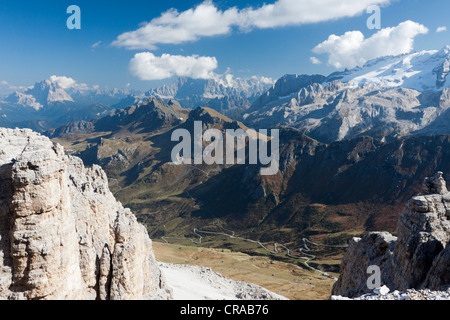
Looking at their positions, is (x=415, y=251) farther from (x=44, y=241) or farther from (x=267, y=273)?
(x=267, y=273)

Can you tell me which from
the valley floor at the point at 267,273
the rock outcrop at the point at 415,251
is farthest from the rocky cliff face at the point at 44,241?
the valley floor at the point at 267,273

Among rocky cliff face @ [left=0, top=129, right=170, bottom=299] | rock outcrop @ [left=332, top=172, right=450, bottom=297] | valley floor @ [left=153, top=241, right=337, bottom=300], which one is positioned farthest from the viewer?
valley floor @ [left=153, top=241, right=337, bottom=300]

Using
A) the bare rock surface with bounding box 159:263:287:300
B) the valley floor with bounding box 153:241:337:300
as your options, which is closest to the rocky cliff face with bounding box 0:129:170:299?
the bare rock surface with bounding box 159:263:287:300

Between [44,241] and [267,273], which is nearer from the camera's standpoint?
[44,241]

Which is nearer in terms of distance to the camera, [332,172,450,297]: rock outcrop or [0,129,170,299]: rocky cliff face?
[0,129,170,299]: rocky cliff face

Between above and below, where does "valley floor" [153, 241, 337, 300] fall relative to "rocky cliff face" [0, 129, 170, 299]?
below

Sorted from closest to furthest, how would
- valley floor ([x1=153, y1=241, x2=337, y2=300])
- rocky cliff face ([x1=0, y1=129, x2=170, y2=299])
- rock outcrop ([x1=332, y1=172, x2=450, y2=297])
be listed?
rocky cliff face ([x1=0, y1=129, x2=170, y2=299]) < rock outcrop ([x1=332, y1=172, x2=450, y2=297]) < valley floor ([x1=153, y1=241, x2=337, y2=300])

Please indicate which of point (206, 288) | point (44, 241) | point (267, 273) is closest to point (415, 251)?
point (44, 241)

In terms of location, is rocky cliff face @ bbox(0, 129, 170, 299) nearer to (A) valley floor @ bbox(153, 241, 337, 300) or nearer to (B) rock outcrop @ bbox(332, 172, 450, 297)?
(B) rock outcrop @ bbox(332, 172, 450, 297)

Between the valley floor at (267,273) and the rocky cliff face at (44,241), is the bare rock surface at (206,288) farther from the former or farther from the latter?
the valley floor at (267,273)
